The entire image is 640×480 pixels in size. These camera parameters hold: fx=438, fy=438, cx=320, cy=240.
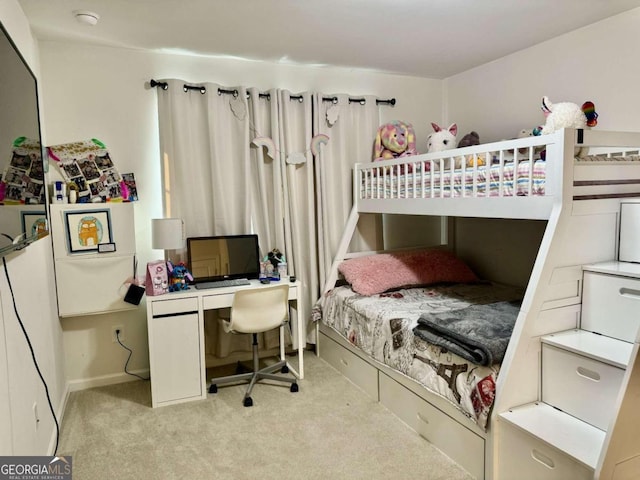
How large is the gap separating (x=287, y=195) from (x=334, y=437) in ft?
6.26

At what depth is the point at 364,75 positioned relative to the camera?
3.93 m

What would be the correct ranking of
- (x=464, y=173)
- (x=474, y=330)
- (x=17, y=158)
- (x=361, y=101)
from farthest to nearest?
(x=361, y=101), (x=464, y=173), (x=474, y=330), (x=17, y=158)

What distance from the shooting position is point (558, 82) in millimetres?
3148

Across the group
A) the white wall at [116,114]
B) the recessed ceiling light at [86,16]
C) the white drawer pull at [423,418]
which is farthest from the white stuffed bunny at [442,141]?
the recessed ceiling light at [86,16]

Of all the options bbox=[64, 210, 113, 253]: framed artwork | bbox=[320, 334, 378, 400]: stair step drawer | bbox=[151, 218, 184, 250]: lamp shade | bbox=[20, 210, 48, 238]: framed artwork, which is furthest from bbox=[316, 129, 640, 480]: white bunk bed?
bbox=[64, 210, 113, 253]: framed artwork

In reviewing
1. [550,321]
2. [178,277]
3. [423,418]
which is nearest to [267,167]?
[178,277]

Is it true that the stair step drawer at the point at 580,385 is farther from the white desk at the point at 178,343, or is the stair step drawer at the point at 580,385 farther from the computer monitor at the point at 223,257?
the computer monitor at the point at 223,257

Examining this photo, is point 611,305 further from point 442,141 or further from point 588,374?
point 442,141

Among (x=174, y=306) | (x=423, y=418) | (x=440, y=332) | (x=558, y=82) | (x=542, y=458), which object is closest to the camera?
(x=542, y=458)

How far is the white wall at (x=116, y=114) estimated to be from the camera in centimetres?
303

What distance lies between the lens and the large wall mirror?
57.1 inches

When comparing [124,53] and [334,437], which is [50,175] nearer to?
[124,53]

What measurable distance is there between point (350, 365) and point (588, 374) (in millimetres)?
1663

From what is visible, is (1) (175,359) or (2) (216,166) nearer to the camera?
(1) (175,359)
